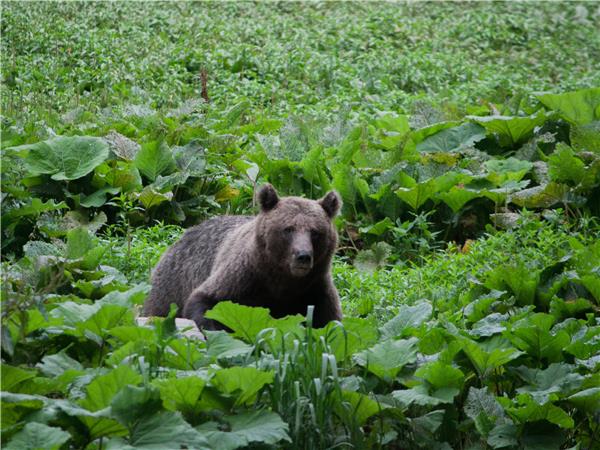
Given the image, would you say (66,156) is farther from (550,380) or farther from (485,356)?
(550,380)

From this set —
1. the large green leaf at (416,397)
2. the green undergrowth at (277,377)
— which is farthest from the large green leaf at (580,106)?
the large green leaf at (416,397)

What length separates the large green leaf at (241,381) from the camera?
5066mm

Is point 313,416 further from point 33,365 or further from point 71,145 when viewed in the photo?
point 71,145

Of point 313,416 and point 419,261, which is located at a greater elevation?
point 313,416

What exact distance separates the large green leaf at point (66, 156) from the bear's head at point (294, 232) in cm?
244

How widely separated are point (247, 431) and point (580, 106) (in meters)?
7.49

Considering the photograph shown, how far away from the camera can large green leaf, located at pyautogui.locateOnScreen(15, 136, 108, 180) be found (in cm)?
977

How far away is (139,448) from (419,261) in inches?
222

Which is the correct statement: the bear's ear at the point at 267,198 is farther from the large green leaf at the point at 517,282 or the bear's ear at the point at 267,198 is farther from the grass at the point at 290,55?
the grass at the point at 290,55

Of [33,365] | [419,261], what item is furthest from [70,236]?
[419,261]

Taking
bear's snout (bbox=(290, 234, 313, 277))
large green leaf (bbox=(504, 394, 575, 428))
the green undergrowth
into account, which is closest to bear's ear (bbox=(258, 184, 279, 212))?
bear's snout (bbox=(290, 234, 313, 277))

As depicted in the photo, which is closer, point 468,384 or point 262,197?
point 468,384

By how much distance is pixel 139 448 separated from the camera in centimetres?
467

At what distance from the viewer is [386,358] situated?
19.2ft
